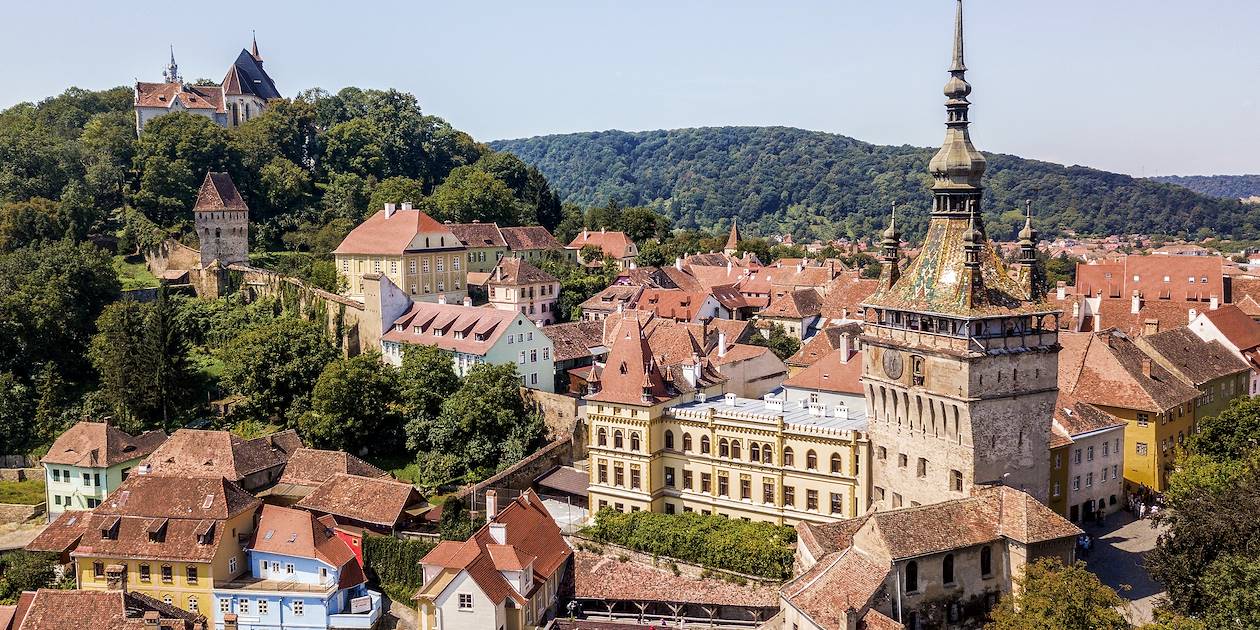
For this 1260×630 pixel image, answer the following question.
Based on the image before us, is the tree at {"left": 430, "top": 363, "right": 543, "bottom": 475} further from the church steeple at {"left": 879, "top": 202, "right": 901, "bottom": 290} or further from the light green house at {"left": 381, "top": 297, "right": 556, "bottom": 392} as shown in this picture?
the church steeple at {"left": 879, "top": 202, "right": 901, "bottom": 290}

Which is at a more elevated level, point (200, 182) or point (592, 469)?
point (200, 182)

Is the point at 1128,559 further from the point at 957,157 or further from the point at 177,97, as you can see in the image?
the point at 177,97

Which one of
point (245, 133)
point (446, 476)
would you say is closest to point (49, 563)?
point (446, 476)

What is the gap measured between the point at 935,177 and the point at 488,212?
5974 centimetres

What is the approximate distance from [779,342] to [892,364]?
3460 centimetres

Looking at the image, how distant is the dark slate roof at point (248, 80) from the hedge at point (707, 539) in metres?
81.9

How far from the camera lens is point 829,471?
44.7 m

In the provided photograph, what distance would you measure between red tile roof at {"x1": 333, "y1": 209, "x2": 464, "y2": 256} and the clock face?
43303mm

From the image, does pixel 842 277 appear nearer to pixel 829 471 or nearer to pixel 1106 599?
pixel 829 471

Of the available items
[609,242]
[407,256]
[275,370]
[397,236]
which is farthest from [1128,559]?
[609,242]

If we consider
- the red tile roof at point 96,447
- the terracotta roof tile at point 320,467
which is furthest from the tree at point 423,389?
the red tile roof at point 96,447

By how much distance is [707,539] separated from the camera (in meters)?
45.4

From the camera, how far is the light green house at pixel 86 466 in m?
57.2

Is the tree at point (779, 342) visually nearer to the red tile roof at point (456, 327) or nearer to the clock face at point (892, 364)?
the red tile roof at point (456, 327)
